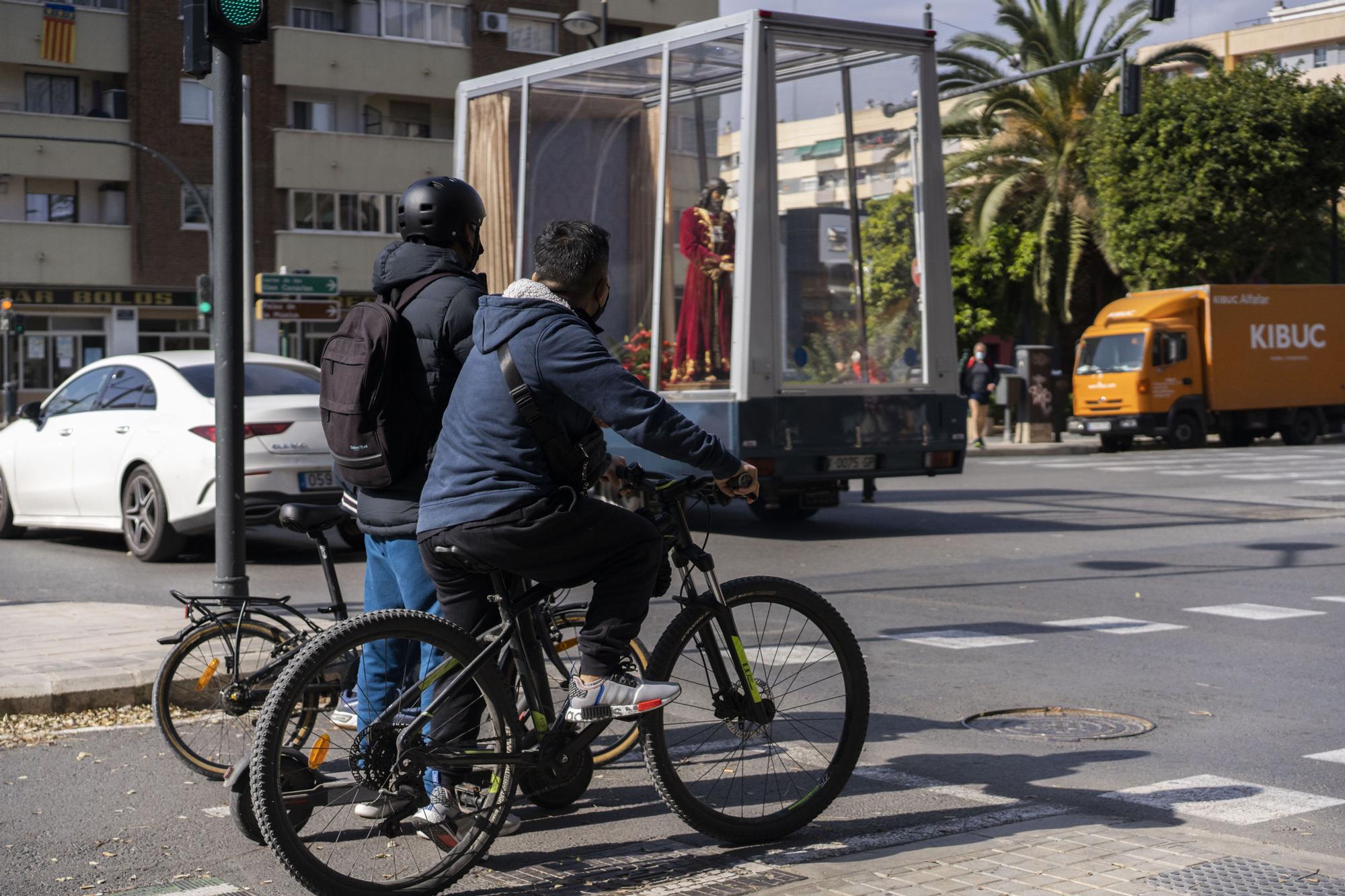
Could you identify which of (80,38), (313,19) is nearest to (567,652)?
(80,38)

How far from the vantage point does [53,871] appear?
4262 millimetres

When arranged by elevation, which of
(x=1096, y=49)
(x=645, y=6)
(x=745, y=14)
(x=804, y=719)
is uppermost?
(x=645, y=6)

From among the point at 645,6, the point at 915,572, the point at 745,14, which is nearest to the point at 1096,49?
the point at 645,6

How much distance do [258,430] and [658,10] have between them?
127 ft

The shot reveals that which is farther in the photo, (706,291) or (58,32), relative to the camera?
(58,32)

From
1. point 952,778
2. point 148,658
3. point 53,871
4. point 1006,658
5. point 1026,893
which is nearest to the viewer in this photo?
point 1026,893

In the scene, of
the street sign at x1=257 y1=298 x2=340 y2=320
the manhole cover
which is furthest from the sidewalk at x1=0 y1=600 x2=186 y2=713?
the street sign at x1=257 y1=298 x2=340 y2=320

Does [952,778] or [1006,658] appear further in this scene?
[1006,658]

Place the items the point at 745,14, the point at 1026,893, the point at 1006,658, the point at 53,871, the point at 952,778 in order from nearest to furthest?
1. the point at 1026,893
2. the point at 53,871
3. the point at 952,778
4. the point at 1006,658
5. the point at 745,14

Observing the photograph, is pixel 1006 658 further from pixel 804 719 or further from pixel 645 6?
pixel 645 6

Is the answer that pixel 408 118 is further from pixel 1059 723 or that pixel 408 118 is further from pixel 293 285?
pixel 1059 723

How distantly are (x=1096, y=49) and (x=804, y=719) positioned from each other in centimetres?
3337

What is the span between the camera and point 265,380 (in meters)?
11.8

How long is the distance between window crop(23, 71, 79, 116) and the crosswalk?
26.4 metres
